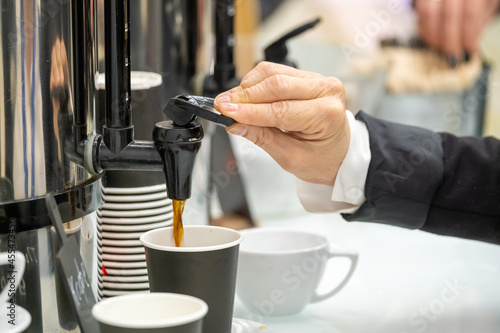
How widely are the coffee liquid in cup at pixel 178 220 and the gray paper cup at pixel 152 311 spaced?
11cm

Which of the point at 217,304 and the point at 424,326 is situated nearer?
the point at 217,304

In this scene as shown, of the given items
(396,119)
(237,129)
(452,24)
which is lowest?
(396,119)

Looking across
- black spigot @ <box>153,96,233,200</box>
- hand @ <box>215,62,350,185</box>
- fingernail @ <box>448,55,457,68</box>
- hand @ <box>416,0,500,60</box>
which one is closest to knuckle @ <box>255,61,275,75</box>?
hand @ <box>215,62,350,185</box>

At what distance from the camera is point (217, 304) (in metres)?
0.48

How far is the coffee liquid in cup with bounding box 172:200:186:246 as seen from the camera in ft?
1.65

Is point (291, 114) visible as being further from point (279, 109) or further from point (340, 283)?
point (340, 283)

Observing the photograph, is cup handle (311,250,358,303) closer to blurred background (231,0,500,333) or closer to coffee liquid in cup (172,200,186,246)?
blurred background (231,0,500,333)

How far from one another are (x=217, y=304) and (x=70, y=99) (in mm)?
189

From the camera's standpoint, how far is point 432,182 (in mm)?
766

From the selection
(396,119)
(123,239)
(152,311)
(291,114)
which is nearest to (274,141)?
(291,114)

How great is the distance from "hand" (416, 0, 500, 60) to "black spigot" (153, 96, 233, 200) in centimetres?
137

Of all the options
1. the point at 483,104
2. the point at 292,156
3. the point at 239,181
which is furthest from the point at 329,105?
the point at 483,104

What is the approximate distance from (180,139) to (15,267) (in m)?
0.15

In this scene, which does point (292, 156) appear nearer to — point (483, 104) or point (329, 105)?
point (329, 105)
